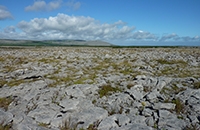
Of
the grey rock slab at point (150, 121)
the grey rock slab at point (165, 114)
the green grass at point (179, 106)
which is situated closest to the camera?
the grey rock slab at point (150, 121)

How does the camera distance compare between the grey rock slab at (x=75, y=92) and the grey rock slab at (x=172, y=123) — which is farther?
the grey rock slab at (x=75, y=92)

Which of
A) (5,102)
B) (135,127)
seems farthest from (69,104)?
(5,102)

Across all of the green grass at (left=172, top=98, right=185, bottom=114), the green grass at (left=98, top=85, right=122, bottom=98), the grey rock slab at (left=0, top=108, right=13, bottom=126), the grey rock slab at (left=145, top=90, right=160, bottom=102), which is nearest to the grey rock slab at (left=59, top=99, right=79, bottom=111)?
the green grass at (left=98, top=85, right=122, bottom=98)

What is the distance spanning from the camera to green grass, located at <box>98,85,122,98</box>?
1361 centimetres

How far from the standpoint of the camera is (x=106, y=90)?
14.1 meters

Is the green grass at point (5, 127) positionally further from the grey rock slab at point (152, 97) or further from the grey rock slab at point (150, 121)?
the grey rock slab at point (152, 97)

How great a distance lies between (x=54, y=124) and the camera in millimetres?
9188

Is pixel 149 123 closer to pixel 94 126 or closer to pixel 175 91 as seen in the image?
pixel 94 126

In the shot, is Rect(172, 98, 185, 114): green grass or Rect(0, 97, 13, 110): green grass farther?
Rect(0, 97, 13, 110): green grass

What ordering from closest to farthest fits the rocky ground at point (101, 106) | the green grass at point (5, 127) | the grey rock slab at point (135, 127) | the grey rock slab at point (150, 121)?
the green grass at point (5, 127), the grey rock slab at point (135, 127), the rocky ground at point (101, 106), the grey rock slab at point (150, 121)

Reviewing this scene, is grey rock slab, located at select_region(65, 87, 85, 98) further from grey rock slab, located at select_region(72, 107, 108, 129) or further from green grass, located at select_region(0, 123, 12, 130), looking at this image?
green grass, located at select_region(0, 123, 12, 130)

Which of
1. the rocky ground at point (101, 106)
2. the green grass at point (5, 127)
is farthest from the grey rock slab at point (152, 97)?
the green grass at point (5, 127)

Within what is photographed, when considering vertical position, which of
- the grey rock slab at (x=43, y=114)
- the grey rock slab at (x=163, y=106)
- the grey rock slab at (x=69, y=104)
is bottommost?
the grey rock slab at (x=43, y=114)

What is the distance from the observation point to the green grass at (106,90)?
1361 cm
